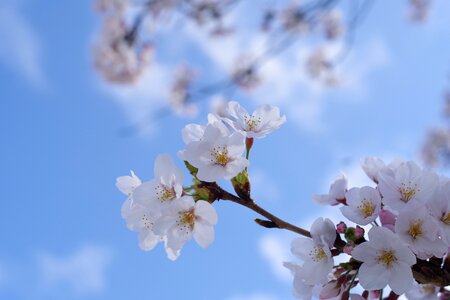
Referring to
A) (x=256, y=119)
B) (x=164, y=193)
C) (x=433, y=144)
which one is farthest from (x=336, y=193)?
(x=433, y=144)

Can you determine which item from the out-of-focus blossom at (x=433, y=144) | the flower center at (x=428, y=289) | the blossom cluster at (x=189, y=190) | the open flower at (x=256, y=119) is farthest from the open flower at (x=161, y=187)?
the out-of-focus blossom at (x=433, y=144)

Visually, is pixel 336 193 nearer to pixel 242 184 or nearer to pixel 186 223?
pixel 242 184

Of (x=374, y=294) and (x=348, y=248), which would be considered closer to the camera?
(x=348, y=248)

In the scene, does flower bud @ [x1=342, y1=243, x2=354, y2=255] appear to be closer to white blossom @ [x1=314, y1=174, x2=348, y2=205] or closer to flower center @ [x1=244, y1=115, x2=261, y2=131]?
white blossom @ [x1=314, y1=174, x2=348, y2=205]

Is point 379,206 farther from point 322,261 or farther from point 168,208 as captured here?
point 168,208

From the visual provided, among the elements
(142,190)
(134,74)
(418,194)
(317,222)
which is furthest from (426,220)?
(134,74)

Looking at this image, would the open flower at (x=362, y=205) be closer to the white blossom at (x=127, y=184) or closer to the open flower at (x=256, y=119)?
the open flower at (x=256, y=119)
